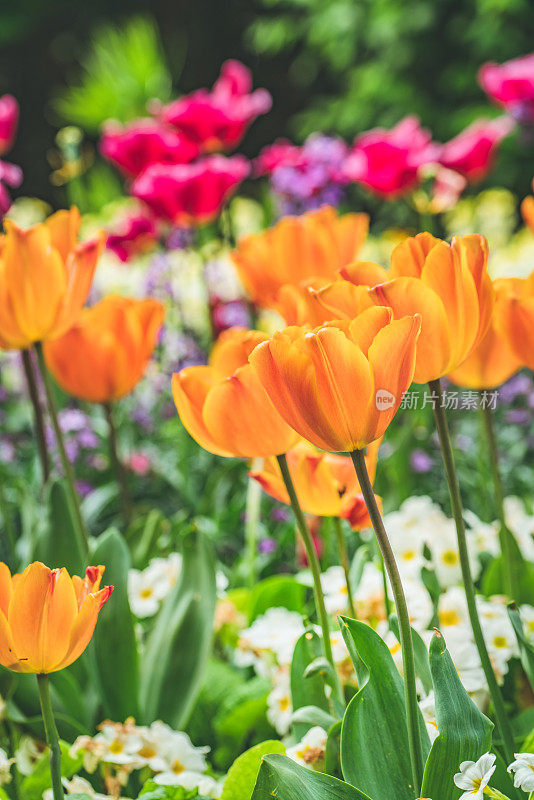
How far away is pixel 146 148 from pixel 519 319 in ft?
4.58

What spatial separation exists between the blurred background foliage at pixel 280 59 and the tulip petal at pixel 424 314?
483cm

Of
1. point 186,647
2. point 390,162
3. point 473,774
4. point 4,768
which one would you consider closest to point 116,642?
point 186,647

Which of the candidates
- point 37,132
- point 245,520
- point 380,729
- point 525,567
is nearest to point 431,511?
point 525,567

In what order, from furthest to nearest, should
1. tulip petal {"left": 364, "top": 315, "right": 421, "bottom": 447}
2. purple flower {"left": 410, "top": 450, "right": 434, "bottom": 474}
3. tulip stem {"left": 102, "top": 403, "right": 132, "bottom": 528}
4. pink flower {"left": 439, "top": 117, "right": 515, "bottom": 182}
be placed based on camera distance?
1. pink flower {"left": 439, "top": 117, "right": 515, "bottom": 182}
2. purple flower {"left": 410, "top": 450, "right": 434, "bottom": 474}
3. tulip stem {"left": 102, "top": 403, "right": 132, "bottom": 528}
4. tulip petal {"left": 364, "top": 315, "right": 421, "bottom": 447}

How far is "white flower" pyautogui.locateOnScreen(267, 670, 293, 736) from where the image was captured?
767 millimetres

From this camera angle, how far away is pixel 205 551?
85 cm

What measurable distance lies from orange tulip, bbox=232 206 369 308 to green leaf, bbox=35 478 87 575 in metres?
0.40

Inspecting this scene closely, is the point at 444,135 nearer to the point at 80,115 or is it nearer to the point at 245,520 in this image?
the point at 80,115

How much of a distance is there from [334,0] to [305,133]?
87cm

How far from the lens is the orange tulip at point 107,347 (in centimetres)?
105

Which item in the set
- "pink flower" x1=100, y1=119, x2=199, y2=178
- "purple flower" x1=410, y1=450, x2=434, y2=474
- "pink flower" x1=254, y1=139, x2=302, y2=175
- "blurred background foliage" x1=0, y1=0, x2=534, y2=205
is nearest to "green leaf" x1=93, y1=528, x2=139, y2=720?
"purple flower" x1=410, y1=450, x2=434, y2=474

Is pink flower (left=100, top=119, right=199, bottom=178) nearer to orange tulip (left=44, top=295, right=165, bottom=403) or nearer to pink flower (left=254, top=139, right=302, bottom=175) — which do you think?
pink flower (left=254, top=139, right=302, bottom=175)

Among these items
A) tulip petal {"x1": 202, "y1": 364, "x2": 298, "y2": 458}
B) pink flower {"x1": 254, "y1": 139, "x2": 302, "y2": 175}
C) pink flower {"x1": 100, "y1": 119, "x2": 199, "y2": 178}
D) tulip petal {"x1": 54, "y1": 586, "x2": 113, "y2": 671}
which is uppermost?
pink flower {"x1": 100, "y1": 119, "x2": 199, "y2": 178}

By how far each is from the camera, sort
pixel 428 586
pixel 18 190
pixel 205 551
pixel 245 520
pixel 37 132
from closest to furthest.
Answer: pixel 428 586 < pixel 205 551 < pixel 245 520 < pixel 18 190 < pixel 37 132
